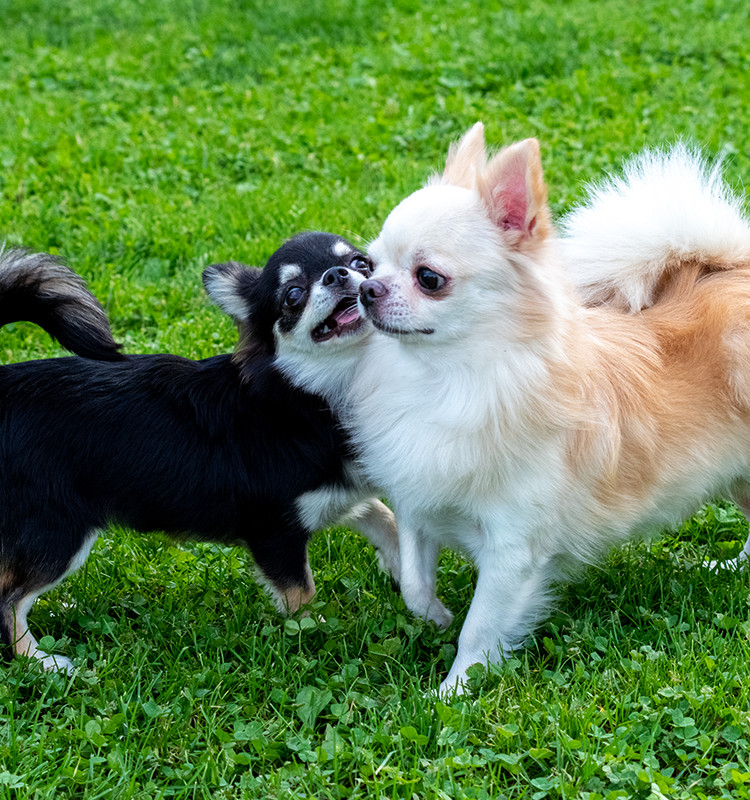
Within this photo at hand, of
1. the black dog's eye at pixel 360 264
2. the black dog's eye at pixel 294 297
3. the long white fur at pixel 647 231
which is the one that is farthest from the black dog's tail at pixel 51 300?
the long white fur at pixel 647 231

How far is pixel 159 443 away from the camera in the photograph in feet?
10.6

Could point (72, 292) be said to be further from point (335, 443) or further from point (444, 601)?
point (444, 601)

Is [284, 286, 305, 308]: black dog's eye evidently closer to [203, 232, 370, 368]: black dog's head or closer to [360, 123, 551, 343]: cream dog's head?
[203, 232, 370, 368]: black dog's head

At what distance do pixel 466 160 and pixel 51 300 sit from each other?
1.38 metres

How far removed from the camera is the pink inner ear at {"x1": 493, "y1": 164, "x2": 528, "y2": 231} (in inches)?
100

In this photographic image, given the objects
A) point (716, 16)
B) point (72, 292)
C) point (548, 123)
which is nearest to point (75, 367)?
point (72, 292)

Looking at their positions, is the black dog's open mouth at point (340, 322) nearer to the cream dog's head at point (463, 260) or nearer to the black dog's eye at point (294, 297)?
the black dog's eye at point (294, 297)

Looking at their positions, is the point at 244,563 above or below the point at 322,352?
below

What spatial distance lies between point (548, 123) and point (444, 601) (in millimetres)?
4206

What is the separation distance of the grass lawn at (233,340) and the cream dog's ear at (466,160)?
4.53ft

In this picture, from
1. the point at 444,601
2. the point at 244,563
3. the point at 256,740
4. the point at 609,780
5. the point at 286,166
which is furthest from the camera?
the point at 286,166

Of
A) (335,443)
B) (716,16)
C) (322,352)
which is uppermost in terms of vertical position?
(716,16)

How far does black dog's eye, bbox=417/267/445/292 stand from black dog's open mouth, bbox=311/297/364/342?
1.62 ft

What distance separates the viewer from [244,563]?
3.64 metres
